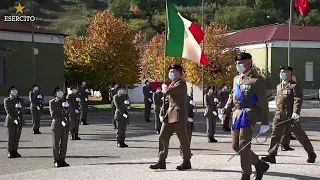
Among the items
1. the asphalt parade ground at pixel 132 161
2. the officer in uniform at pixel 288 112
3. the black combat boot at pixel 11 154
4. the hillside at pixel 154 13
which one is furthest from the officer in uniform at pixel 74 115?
the hillside at pixel 154 13

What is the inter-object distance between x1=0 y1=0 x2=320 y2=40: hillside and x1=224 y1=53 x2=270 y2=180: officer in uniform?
2796 inches

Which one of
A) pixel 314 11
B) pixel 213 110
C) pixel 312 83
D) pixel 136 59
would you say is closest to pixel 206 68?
pixel 136 59

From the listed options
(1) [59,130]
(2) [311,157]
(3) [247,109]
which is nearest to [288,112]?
(2) [311,157]

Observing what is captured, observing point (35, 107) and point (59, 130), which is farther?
point (35, 107)

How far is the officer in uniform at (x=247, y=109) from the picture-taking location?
870 cm

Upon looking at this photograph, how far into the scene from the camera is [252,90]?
874 centimetres

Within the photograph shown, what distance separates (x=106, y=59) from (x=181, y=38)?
100ft

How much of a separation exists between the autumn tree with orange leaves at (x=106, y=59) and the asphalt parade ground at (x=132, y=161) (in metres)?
23.4

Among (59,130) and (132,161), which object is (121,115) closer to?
(132,161)

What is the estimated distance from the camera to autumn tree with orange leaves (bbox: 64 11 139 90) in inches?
1646

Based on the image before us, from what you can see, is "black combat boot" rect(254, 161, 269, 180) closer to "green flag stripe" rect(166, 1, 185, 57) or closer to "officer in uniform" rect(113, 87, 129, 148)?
"green flag stripe" rect(166, 1, 185, 57)

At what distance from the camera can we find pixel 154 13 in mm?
110750

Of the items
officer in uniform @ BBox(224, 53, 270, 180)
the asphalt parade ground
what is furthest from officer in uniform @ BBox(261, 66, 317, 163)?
officer in uniform @ BBox(224, 53, 270, 180)

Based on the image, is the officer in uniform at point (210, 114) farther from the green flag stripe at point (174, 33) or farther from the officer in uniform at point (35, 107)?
the officer in uniform at point (35, 107)
